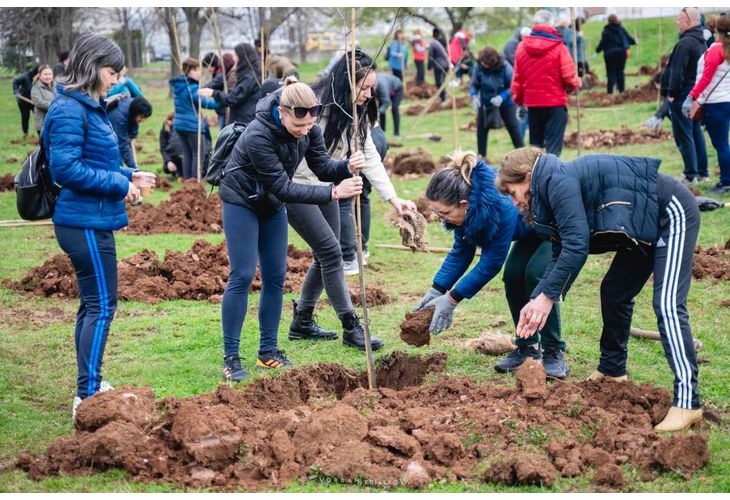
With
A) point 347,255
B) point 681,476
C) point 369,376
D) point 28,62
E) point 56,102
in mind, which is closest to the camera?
point 681,476

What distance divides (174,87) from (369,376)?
33.7 ft

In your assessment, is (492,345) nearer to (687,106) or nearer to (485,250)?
(485,250)

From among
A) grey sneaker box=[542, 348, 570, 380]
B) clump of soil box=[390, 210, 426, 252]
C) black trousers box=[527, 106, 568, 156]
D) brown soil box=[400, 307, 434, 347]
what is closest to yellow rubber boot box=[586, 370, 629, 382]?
grey sneaker box=[542, 348, 570, 380]

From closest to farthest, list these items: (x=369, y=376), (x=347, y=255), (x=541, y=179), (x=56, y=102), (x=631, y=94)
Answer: (x=541, y=179) → (x=56, y=102) → (x=369, y=376) → (x=347, y=255) → (x=631, y=94)

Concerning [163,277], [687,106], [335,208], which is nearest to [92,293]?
[335,208]

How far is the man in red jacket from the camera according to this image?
1220cm

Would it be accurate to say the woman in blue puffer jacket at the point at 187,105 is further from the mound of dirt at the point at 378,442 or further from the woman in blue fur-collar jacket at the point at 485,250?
the mound of dirt at the point at 378,442

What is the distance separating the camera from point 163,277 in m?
9.02

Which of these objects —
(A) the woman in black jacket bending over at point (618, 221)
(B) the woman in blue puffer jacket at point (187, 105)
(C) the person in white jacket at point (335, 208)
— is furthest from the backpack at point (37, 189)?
(B) the woman in blue puffer jacket at point (187, 105)

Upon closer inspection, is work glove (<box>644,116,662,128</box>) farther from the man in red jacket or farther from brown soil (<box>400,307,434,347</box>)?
brown soil (<box>400,307,434,347</box>)

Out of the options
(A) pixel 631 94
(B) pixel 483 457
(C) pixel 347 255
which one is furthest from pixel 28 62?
(B) pixel 483 457

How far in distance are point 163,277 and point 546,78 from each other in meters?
6.06

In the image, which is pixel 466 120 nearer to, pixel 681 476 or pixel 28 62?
pixel 28 62

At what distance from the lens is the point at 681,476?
435cm
